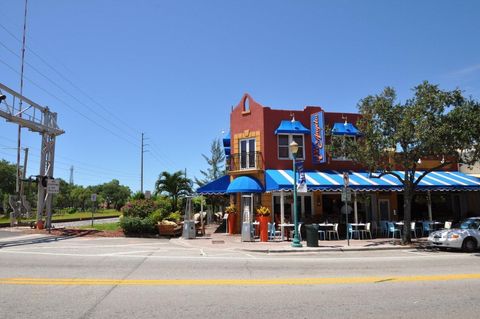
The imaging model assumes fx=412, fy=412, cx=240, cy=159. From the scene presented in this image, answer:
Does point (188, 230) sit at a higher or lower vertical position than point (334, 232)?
higher

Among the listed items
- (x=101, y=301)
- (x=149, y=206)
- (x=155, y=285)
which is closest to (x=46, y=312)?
(x=101, y=301)

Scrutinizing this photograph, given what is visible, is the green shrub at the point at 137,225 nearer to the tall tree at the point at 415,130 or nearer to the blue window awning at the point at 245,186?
the blue window awning at the point at 245,186

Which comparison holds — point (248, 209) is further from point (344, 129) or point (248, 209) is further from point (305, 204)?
point (344, 129)

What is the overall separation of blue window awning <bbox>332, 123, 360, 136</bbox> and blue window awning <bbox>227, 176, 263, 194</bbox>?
5890 mm

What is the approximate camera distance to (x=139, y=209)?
24.9 meters

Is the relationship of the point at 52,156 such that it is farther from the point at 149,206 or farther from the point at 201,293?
the point at 201,293

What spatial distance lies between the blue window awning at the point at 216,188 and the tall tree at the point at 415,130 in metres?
8.63

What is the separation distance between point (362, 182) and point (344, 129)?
4.05 meters

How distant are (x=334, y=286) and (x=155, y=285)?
3.93 meters

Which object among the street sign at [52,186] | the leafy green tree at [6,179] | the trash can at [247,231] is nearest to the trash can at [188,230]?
the trash can at [247,231]

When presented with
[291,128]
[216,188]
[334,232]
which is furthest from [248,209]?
[291,128]

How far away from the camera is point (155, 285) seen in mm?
9047

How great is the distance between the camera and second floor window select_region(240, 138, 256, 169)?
26.0 meters

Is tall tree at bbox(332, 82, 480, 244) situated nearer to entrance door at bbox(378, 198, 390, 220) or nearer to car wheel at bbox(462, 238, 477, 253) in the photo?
car wheel at bbox(462, 238, 477, 253)
